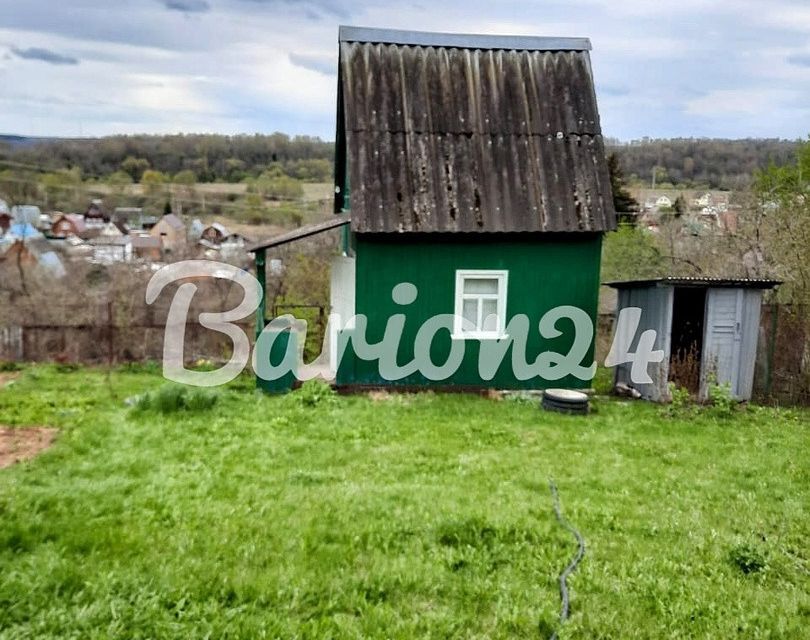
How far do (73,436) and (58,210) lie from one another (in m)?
23.5

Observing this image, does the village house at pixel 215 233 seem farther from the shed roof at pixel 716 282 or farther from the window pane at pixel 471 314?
the shed roof at pixel 716 282

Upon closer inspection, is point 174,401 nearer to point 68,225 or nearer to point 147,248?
point 147,248

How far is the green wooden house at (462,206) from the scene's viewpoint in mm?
10406

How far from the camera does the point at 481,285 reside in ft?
35.2

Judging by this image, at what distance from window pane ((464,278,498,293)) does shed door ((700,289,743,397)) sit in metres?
3.32

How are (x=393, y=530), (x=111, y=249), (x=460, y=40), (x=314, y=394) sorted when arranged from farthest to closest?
1. (x=111, y=249)
2. (x=460, y=40)
3. (x=314, y=394)
4. (x=393, y=530)

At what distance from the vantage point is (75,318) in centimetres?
1513

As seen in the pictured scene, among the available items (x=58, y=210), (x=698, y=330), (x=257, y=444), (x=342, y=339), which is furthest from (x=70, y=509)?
(x=58, y=210)

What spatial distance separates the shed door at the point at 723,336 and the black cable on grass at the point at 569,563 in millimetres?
5323

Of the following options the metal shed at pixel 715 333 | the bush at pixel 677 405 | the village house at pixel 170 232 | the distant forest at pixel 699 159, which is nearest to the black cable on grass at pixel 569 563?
the bush at pixel 677 405

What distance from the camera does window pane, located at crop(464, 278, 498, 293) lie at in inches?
422

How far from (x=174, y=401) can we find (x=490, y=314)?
5.14 meters

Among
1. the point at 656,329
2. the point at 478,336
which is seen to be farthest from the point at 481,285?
the point at 656,329

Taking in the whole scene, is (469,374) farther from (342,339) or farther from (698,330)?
(698,330)
